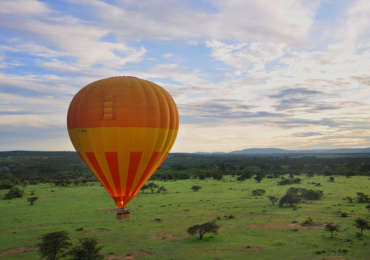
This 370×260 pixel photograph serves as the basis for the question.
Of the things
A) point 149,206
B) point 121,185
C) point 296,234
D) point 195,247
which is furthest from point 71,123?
point 149,206

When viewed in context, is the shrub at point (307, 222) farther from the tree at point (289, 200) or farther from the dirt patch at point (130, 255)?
the dirt patch at point (130, 255)

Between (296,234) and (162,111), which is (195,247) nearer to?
(296,234)

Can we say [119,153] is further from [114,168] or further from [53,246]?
[53,246]

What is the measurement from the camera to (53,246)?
91.9 feet

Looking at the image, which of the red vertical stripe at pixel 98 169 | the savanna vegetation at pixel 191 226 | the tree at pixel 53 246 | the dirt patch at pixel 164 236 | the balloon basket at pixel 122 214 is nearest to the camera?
the balloon basket at pixel 122 214

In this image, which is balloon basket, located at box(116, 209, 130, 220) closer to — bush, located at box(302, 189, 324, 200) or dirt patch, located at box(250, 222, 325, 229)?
dirt patch, located at box(250, 222, 325, 229)

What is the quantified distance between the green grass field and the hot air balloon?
10.8m

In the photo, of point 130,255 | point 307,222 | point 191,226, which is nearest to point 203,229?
point 191,226

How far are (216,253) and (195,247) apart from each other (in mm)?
2626

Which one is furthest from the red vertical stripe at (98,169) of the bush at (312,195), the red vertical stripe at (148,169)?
the bush at (312,195)

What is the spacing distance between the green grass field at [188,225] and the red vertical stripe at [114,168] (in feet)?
34.5

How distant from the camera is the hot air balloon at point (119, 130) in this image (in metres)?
20.1

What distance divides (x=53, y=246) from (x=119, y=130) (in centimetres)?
1500

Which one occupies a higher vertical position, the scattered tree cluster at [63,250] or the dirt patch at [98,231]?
the scattered tree cluster at [63,250]
